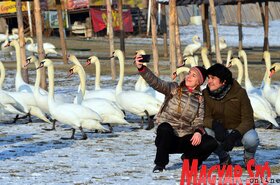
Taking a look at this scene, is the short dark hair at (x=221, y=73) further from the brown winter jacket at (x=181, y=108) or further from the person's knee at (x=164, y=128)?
the person's knee at (x=164, y=128)

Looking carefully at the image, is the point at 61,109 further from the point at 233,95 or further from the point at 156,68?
the point at 156,68

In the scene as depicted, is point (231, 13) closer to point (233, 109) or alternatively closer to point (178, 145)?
point (233, 109)

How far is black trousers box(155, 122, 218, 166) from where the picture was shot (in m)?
10.2

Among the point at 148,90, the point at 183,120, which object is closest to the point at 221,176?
the point at 183,120

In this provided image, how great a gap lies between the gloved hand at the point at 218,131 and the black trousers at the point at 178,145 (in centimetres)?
13

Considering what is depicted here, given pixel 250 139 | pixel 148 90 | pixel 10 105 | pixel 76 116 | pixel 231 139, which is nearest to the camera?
pixel 231 139

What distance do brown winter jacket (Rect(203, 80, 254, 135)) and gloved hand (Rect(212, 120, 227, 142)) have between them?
0.05 metres

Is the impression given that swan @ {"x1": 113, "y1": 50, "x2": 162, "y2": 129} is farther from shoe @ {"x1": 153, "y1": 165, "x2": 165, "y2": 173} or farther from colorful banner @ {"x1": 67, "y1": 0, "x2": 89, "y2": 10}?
colorful banner @ {"x1": 67, "y1": 0, "x2": 89, "y2": 10}

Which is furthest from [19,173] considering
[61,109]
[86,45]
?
[86,45]

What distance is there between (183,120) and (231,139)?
597 mm

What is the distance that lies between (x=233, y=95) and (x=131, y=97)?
6.04 meters

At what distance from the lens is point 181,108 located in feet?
33.5

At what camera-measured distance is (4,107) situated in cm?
1623

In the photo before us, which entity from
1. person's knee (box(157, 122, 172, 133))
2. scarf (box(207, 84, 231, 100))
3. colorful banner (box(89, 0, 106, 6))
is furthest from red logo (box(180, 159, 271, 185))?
colorful banner (box(89, 0, 106, 6))
